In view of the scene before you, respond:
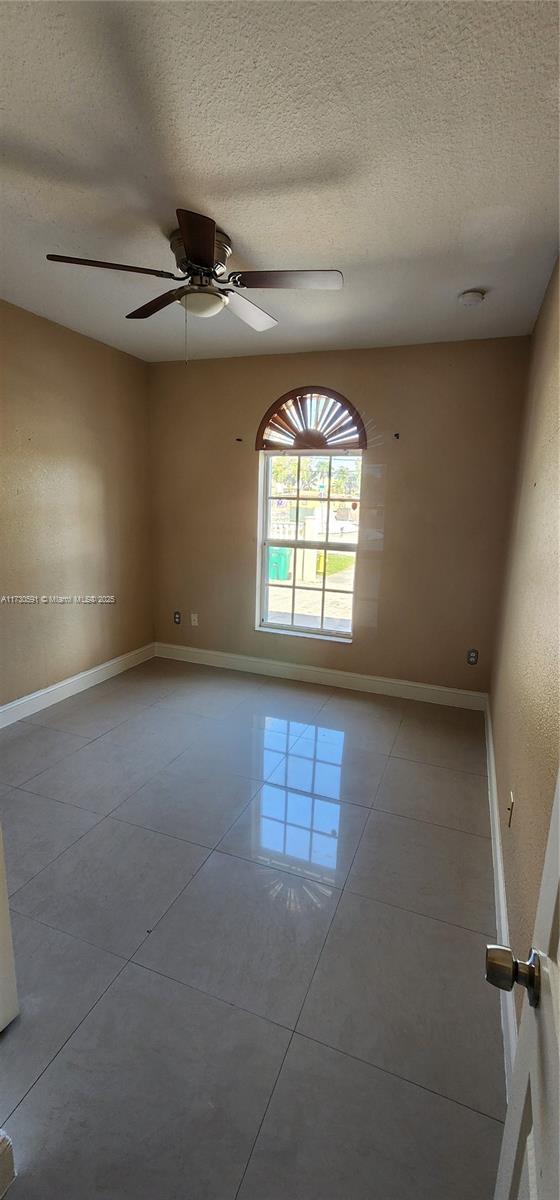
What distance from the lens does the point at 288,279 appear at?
1.83 metres

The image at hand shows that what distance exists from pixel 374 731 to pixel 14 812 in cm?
212

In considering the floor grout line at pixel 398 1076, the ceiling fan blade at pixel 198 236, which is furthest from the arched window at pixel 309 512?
the floor grout line at pixel 398 1076

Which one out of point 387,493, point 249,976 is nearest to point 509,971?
point 249,976

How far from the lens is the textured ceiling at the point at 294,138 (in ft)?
3.79

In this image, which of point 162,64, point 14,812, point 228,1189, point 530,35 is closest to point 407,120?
point 530,35

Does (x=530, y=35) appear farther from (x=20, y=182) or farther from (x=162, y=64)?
(x=20, y=182)

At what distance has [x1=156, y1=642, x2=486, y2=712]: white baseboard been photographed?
3.66m

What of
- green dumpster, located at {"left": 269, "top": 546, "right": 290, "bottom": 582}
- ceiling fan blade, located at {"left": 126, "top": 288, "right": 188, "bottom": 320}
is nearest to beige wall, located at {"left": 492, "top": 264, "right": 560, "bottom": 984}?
ceiling fan blade, located at {"left": 126, "top": 288, "right": 188, "bottom": 320}

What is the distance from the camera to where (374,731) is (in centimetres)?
325

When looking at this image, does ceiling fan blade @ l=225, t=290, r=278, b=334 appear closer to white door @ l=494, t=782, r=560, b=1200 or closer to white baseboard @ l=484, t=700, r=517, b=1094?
white door @ l=494, t=782, r=560, b=1200

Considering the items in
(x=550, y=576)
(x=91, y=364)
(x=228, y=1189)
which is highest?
(x=91, y=364)

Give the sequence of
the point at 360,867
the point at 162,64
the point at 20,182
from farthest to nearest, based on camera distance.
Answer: the point at 360,867 → the point at 20,182 → the point at 162,64

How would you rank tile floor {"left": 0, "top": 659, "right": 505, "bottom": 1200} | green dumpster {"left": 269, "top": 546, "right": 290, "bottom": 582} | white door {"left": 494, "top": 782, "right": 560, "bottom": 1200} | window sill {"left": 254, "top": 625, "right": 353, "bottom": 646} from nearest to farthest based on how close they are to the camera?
white door {"left": 494, "top": 782, "right": 560, "bottom": 1200}, tile floor {"left": 0, "top": 659, "right": 505, "bottom": 1200}, window sill {"left": 254, "top": 625, "right": 353, "bottom": 646}, green dumpster {"left": 269, "top": 546, "right": 290, "bottom": 582}

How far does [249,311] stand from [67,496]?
1973 mm
